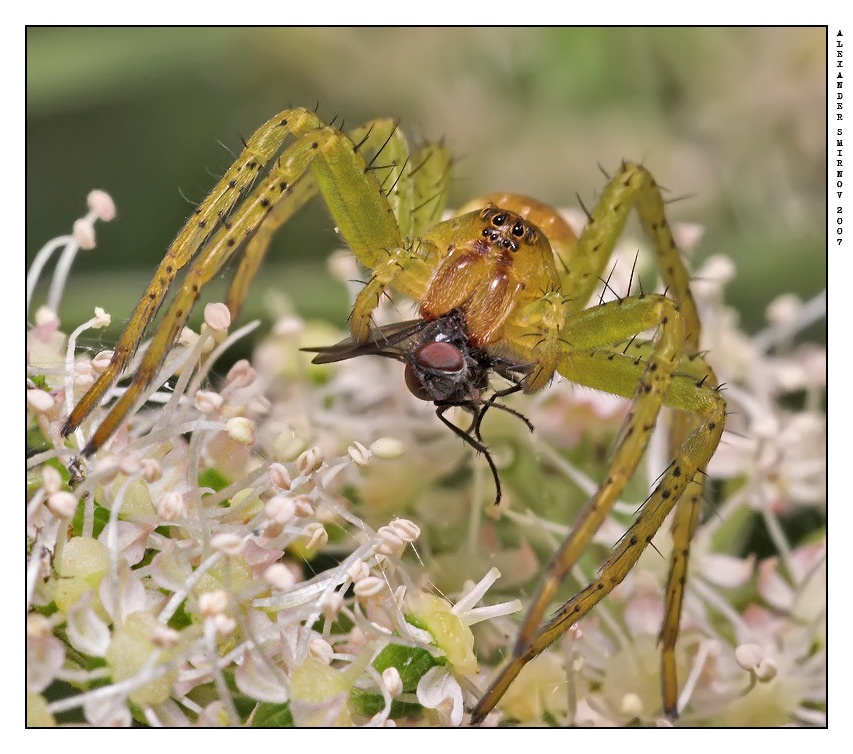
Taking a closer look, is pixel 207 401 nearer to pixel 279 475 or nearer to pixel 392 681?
pixel 279 475

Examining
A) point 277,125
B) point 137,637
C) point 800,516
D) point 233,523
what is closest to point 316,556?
point 233,523

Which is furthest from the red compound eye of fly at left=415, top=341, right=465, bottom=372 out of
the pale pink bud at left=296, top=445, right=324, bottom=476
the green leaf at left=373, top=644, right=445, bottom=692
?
the green leaf at left=373, top=644, right=445, bottom=692

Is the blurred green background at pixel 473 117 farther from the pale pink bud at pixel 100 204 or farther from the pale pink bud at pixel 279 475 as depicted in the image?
the pale pink bud at pixel 279 475

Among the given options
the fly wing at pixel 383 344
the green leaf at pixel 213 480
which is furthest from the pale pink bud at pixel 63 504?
the fly wing at pixel 383 344

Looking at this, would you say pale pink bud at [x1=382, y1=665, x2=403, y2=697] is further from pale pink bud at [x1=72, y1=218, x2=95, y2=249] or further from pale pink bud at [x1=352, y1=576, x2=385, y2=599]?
pale pink bud at [x1=72, y1=218, x2=95, y2=249]

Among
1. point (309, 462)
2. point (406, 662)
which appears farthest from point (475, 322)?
point (406, 662)

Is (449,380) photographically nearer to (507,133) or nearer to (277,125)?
(277,125)
